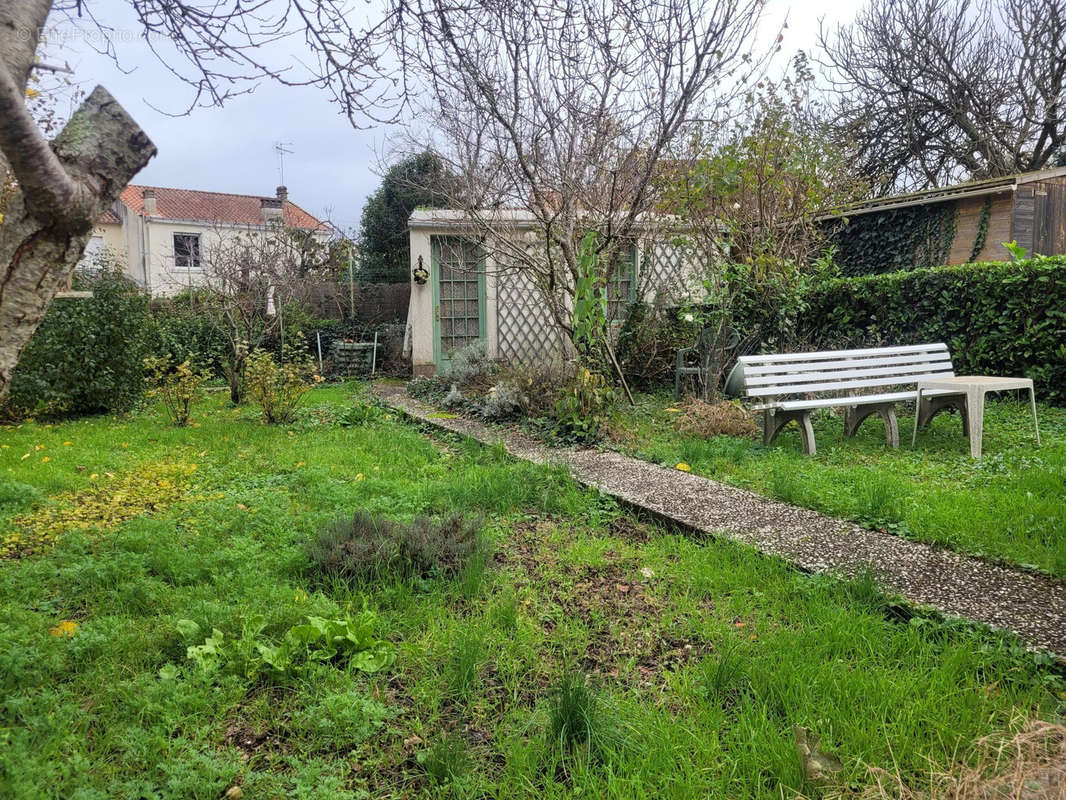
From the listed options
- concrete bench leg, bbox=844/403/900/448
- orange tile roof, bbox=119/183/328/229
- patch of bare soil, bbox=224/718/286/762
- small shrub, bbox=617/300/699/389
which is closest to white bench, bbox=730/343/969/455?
concrete bench leg, bbox=844/403/900/448

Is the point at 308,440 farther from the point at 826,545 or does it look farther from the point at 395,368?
the point at 395,368

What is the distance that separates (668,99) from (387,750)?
20.0 feet

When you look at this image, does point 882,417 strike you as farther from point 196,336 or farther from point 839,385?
point 196,336

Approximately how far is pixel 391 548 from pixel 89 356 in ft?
20.6

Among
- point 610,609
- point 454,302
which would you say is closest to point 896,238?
point 454,302

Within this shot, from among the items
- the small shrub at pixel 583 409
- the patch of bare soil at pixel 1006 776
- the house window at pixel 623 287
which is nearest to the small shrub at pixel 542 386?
the small shrub at pixel 583 409

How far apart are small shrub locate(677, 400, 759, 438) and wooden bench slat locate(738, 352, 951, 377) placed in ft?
2.65

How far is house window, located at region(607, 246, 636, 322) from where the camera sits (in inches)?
376

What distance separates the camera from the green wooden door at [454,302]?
10508mm

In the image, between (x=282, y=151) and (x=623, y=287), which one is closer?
(x=623, y=287)

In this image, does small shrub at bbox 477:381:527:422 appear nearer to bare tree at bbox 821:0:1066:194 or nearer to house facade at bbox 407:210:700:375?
house facade at bbox 407:210:700:375

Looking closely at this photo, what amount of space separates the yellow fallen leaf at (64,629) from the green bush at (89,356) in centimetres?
571

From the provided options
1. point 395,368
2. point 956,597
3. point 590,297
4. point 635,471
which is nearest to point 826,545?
point 956,597

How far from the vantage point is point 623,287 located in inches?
412
